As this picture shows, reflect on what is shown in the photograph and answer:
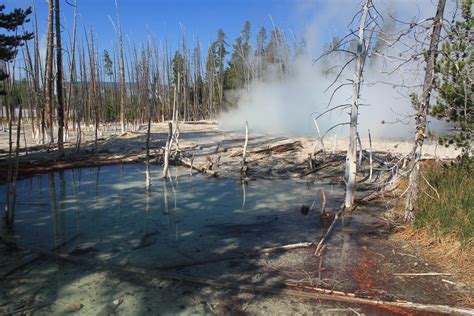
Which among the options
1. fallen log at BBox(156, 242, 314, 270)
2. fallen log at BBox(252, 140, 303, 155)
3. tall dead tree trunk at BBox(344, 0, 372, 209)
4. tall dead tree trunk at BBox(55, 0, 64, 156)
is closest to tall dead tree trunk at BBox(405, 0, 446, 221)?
tall dead tree trunk at BBox(344, 0, 372, 209)

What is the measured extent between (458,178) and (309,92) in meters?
20.6

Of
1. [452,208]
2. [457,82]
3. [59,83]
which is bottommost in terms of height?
[452,208]

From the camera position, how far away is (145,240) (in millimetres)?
6016

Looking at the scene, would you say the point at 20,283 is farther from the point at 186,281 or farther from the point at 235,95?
the point at 235,95

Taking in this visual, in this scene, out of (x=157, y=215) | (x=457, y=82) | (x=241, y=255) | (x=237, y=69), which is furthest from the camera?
(x=237, y=69)

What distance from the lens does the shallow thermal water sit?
5301 mm

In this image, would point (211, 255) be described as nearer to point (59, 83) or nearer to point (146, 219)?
point (146, 219)

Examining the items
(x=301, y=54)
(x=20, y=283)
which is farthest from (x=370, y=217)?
(x=301, y=54)

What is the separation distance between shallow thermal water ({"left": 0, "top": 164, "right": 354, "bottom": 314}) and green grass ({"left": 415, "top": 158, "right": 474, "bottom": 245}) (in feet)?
5.49

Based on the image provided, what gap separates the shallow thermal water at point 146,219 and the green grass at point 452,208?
1672 mm

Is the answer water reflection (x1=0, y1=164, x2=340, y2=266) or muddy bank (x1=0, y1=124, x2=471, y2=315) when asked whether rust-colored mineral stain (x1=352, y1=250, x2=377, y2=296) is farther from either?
water reflection (x1=0, y1=164, x2=340, y2=266)

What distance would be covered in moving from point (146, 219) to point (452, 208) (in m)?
5.04

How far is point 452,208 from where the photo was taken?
5.36m

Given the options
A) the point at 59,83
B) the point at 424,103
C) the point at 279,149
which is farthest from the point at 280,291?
the point at 59,83
